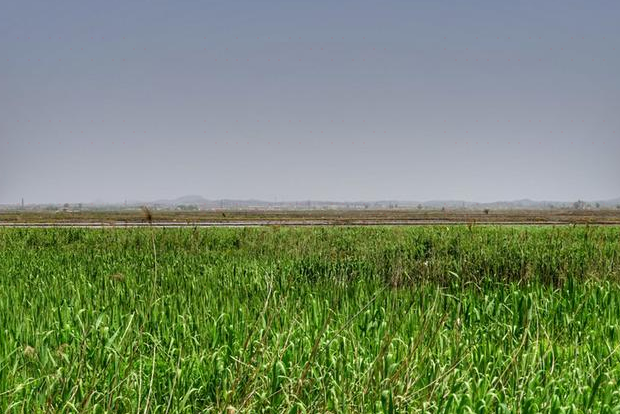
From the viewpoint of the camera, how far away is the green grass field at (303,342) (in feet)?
12.2

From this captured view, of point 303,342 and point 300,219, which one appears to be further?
point 300,219

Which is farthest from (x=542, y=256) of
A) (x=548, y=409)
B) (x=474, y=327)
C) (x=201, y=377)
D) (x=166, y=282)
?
(x=201, y=377)

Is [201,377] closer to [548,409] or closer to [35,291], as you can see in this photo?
[548,409]

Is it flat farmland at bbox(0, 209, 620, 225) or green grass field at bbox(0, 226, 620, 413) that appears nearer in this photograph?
green grass field at bbox(0, 226, 620, 413)

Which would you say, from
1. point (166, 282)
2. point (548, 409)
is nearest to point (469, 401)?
point (548, 409)

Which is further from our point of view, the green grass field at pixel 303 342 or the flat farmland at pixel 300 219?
the flat farmland at pixel 300 219

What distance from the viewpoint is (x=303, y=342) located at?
16.8ft

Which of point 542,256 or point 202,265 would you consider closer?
point 202,265

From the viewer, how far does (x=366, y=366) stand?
455cm

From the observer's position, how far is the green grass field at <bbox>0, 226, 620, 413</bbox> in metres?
3.71

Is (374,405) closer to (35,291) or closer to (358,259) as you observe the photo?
(35,291)

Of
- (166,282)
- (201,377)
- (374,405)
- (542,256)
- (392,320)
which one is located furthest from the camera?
(542,256)

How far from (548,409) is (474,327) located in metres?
2.39

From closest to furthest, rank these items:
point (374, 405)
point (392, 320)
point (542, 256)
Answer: point (374, 405), point (392, 320), point (542, 256)
